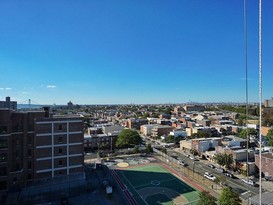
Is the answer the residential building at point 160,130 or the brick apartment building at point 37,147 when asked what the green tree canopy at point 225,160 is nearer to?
the brick apartment building at point 37,147

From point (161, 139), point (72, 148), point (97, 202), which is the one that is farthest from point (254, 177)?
point (161, 139)

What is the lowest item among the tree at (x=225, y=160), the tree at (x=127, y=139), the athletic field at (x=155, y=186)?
the athletic field at (x=155, y=186)

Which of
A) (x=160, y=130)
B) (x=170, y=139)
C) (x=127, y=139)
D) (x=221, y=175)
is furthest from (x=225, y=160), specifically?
(x=160, y=130)

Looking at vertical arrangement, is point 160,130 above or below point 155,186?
above

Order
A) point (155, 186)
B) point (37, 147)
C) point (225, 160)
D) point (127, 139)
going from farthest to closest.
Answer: point (127, 139) → point (225, 160) → point (155, 186) → point (37, 147)

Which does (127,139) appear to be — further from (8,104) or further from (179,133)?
(8,104)

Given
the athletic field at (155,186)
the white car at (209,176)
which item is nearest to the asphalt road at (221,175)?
the white car at (209,176)

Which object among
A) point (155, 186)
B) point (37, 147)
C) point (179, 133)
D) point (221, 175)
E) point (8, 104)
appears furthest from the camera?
point (179, 133)
